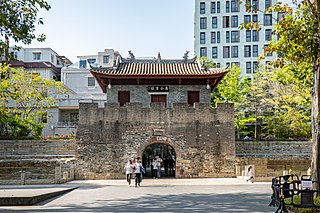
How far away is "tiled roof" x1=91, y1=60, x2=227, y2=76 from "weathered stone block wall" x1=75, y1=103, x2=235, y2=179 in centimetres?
318

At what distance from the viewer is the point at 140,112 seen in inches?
899

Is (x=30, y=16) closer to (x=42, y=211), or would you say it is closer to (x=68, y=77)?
(x=42, y=211)

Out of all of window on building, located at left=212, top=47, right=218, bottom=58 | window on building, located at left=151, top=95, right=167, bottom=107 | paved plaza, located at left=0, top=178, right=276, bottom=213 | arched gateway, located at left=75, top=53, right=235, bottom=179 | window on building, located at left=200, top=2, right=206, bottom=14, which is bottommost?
paved plaza, located at left=0, top=178, right=276, bottom=213

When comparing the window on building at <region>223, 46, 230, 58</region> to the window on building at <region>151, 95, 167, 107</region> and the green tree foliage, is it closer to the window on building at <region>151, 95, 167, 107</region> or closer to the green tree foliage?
the green tree foliage

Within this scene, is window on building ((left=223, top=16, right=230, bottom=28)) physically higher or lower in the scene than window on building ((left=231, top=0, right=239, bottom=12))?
lower

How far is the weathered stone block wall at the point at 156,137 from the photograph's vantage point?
2238cm

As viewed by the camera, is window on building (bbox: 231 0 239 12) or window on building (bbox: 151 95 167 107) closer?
window on building (bbox: 151 95 167 107)

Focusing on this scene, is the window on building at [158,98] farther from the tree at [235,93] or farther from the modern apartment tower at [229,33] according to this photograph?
the modern apartment tower at [229,33]

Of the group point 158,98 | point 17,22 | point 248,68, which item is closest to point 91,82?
point 248,68

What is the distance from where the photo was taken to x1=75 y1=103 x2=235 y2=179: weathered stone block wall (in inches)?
881

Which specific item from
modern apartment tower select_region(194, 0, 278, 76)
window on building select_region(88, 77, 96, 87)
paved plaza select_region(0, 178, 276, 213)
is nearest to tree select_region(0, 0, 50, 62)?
paved plaza select_region(0, 178, 276, 213)

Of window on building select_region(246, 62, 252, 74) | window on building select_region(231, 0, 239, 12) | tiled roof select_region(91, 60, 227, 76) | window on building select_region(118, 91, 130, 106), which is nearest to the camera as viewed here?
tiled roof select_region(91, 60, 227, 76)

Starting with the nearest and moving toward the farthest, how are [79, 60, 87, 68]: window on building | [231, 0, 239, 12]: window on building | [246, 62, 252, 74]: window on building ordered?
[79, 60, 87, 68]: window on building, [246, 62, 252, 74]: window on building, [231, 0, 239, 12]: window on building

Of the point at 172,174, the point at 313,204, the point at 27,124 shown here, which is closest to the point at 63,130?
the point at 27,124
